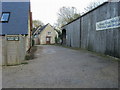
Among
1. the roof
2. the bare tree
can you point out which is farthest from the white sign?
the bare tree

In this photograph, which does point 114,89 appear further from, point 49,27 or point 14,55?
point 49,27

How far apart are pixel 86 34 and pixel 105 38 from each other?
513 centimetres

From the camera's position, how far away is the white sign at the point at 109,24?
1072 cm

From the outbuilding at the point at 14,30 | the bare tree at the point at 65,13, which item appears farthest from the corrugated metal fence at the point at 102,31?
the bare tree at the point at 65,13

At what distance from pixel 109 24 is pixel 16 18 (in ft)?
34.8

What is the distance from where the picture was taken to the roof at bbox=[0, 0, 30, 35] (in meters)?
15.2

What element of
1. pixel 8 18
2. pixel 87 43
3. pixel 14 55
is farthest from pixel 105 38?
pixel 8 18

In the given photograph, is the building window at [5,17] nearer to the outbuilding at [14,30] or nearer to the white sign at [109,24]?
the outbuilding at [14,30]

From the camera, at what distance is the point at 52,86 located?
15.8 feet

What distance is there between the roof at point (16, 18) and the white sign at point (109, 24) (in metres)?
7.49

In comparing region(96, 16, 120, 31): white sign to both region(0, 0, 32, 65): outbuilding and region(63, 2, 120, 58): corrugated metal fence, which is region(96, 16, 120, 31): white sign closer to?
region(63, 2, 120, 58): corrugated metal fence

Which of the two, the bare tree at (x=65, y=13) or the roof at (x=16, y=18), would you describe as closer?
the roof at (x=16, y=18)

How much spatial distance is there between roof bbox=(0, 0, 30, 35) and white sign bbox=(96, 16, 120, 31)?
749 centimetres

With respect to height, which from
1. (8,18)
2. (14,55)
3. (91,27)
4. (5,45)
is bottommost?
(14,55)
